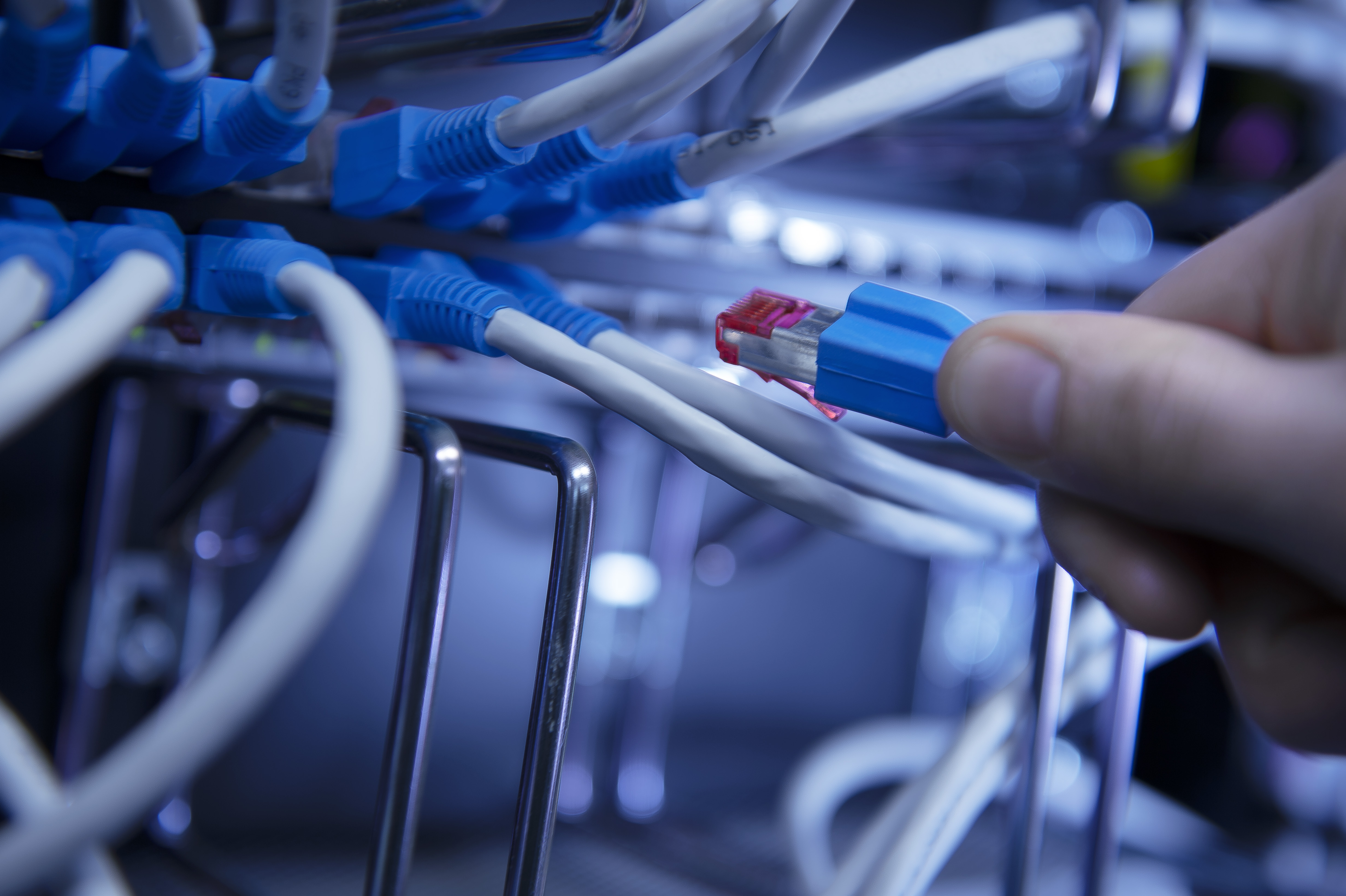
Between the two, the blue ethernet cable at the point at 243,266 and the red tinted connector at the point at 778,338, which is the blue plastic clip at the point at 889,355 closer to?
the red tinted connector at the point at 778,338

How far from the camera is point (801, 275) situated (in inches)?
21.5

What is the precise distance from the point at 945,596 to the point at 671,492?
361 millimetres

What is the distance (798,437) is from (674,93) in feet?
0.39

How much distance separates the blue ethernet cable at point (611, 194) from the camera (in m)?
0.32

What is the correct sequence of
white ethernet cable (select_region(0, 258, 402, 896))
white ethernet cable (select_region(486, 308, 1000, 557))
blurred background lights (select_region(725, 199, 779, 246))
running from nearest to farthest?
white ethernet cable (select_region(0, 258, 402, 896))
white ethernet cable (select_region(486, 308, 1000, 557))
blurred background lights (select_region(725, 199, 779, 246))

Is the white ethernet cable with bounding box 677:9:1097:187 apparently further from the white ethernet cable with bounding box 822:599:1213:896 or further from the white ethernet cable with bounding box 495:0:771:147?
the white ethernet cable with bounding box 822:599:1213:896

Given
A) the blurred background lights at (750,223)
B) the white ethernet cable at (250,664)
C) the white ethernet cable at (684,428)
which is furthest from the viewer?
the blurred background lights at (750,223)

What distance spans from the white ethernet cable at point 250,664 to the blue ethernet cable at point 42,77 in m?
0.12

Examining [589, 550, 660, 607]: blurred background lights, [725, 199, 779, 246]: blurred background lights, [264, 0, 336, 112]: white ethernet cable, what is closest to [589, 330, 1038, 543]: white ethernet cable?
[264, 0, 336, 112]: white ethernet cable

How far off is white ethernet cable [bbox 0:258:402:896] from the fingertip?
182 mm

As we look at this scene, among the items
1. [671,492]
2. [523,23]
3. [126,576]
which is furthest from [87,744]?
[523,23]

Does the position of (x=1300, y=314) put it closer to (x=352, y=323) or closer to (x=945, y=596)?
(x=352, y=323)

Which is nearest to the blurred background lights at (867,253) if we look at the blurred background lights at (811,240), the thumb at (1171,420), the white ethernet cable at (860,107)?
the blurred background lights at (811,240)

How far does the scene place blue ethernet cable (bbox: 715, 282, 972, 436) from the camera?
237 millimetres
